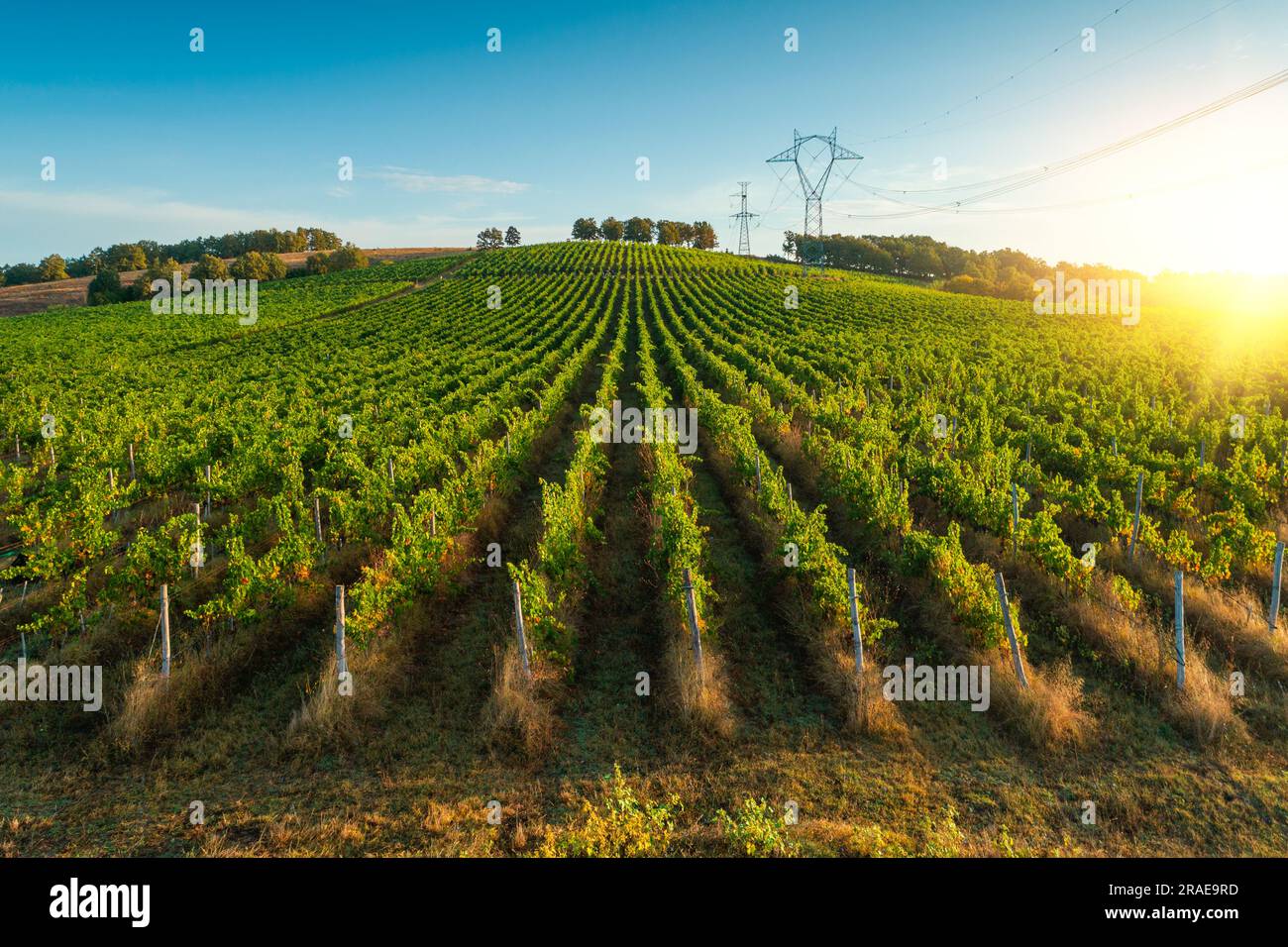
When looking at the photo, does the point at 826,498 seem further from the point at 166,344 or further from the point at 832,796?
the point at 166,344

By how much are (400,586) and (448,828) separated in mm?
4158

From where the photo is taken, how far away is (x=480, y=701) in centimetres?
798

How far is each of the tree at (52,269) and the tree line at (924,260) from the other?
397ft

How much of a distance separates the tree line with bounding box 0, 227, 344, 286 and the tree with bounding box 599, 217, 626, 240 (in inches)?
2250

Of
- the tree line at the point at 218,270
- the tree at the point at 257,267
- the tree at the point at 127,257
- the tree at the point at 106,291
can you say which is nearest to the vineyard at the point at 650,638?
the tree at the point at 106,291

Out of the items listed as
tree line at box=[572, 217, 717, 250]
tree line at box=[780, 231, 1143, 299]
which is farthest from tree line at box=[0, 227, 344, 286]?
tree line at box=[780, 231, 1143, 299]

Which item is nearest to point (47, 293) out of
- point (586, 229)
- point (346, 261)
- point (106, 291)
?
point (106, 291)

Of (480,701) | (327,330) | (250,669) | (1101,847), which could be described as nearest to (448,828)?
(480,701)

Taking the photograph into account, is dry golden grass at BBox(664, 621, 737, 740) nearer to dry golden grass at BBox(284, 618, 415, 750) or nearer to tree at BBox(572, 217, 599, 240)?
dry golden grass at BBox(284, 618, 415, 750)

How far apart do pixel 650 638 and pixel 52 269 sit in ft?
438

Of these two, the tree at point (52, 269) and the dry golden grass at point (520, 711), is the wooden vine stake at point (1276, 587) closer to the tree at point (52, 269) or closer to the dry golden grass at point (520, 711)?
the dry golden grass at point (520, 711)

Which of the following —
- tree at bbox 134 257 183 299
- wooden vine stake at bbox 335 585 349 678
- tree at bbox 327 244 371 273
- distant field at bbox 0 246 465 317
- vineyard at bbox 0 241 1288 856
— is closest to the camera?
vineyard at bbox 0 241 1288 856

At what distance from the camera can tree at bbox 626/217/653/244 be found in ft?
455

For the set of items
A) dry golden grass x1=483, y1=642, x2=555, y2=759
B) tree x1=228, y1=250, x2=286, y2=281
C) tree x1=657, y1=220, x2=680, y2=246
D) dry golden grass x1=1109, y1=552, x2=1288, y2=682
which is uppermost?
tree x1=657, y1=220, x2=680, y2=246
